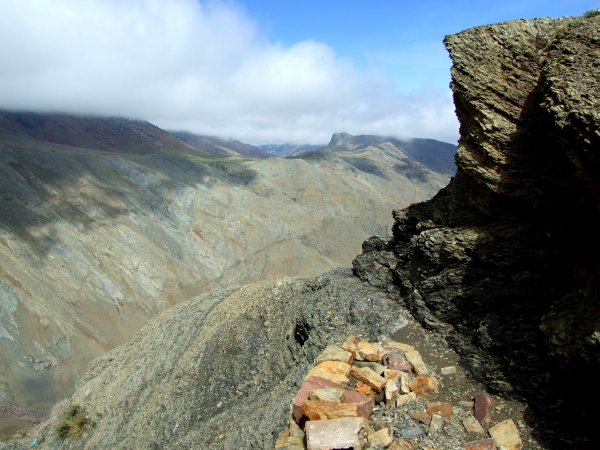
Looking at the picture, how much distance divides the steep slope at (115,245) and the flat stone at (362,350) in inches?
988

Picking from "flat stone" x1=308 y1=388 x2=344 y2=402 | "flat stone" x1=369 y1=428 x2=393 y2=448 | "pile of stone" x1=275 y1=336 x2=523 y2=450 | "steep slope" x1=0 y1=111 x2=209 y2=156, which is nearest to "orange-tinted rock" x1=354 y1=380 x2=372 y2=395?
"pile of stone" x1=275 y1=336 x2=523 y2=450

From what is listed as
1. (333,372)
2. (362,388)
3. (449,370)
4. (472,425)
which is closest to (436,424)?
(472,425)

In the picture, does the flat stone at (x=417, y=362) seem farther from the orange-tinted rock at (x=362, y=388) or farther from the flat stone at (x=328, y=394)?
the flat stone at (x=328, y=394)

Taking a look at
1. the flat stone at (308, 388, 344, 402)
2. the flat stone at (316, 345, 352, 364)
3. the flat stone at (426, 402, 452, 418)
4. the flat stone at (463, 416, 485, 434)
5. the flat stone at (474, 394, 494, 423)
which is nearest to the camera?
the flat stone at (463, 416, 485, 434)

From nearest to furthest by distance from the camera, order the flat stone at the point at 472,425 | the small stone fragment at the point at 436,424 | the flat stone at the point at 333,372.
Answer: the flat stone at the point at 472,425 → the small stone fragment at the point at 436,424 → the flat stone at the point at 333,372

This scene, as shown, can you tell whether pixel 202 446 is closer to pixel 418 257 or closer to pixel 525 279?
pixel 418 257

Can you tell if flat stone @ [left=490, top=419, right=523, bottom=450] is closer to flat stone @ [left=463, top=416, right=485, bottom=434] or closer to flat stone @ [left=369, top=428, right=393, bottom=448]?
flat stone @ [left=463, top=416, right=485, bottom=434]

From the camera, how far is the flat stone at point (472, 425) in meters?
6.35

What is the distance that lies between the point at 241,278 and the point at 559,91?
4183cm

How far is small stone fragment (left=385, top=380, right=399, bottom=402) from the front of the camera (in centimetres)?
719

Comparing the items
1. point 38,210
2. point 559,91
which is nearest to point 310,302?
point 559,91

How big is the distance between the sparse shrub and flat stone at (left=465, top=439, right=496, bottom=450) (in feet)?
46.2

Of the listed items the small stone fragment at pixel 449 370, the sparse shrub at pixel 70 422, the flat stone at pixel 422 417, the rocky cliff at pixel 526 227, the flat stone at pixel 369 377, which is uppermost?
the rocky cliff at pixel 526 227

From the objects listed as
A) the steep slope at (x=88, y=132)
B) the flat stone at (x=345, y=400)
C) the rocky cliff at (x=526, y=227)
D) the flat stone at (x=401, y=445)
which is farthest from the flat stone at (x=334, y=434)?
the steep slope at (x=88, y=132)
